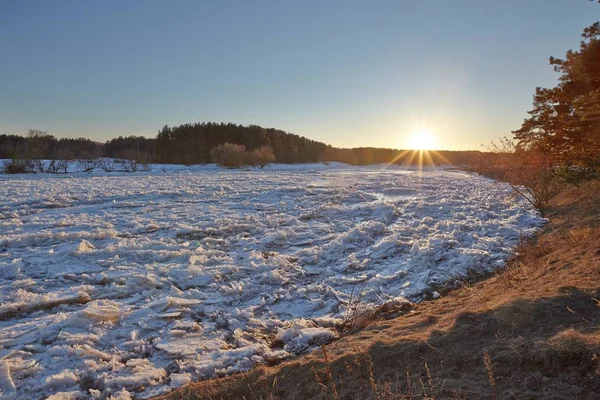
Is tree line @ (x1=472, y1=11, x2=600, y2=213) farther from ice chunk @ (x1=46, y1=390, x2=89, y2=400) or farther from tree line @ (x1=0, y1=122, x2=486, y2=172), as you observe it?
tree line @ (x1=0, y1=122, x2=486, y2=172)

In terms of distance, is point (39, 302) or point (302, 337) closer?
point (302, 337)

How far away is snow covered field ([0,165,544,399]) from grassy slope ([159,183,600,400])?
742mm

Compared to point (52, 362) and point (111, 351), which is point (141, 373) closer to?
point (111, 351)

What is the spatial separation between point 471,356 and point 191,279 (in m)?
5.11

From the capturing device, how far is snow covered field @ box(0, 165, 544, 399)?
165 inches

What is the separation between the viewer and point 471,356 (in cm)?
315

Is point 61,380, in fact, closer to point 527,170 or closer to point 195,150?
point 527,170

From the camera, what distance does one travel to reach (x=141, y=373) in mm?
3971

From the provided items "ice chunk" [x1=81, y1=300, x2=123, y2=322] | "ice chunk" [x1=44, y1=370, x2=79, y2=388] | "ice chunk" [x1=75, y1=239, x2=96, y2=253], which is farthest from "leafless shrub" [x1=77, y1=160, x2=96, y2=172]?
"ice chunk" [x1=44, y1=370, x2=79, y2=388]

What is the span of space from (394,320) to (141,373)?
131 inches

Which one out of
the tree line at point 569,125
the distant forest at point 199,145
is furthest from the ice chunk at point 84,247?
the distant forest at point 199,145

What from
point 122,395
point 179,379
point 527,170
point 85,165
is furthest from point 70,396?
point 85,165

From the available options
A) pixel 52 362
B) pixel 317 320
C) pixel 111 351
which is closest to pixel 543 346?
pixel 317 320

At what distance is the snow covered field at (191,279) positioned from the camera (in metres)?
4.20
